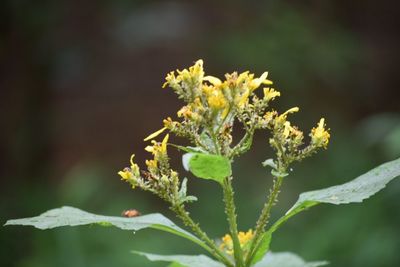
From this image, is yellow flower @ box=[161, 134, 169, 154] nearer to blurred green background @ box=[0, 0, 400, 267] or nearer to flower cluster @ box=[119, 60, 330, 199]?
flower cluster @ box=[119, 60, 330, 199]

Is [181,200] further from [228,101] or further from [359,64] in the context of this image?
[359,64]

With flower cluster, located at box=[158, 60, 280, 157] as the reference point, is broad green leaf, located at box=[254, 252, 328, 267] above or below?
below

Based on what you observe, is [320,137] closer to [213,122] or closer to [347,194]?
[347,194]

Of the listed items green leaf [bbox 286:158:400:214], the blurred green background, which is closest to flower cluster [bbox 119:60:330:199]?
green leaf [bbox 286:158:400:214]

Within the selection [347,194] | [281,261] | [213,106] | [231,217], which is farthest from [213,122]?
[281,261]

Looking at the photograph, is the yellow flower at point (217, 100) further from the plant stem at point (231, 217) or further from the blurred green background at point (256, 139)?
the blurred green background at point (256, 139)

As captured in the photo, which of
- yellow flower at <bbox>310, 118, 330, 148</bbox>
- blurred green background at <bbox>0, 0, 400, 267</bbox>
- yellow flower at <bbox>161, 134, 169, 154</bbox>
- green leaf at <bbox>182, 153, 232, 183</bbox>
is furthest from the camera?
blurred green background at <bbox>0, 0, 400, 267</bbox>

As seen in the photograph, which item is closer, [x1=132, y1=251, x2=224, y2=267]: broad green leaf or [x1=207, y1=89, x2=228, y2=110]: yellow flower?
[x1=207, y1=89, x2=228, y2=110]: yellow flower
